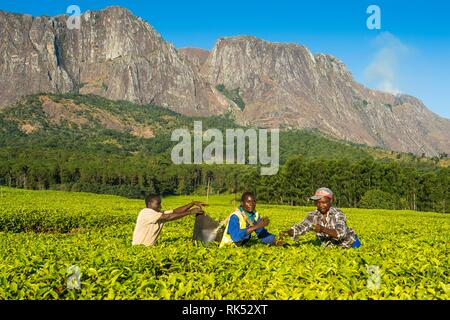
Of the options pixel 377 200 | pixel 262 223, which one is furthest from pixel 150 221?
pixel 377 200

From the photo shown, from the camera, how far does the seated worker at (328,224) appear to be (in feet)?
31.5

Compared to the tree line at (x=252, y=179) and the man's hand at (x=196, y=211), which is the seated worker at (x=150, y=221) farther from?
the tree line at (x=252, y=179)

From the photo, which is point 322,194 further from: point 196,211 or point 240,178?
point 240,178

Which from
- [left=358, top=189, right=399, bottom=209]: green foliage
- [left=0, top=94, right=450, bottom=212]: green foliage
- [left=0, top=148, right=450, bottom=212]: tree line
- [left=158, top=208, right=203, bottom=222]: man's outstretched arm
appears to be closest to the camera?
[left=158, top=208, right=203, bottom=222]: man's outstretched arm

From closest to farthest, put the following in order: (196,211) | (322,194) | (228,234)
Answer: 1. (322,194)
2. (228,234)
3. (196,211)

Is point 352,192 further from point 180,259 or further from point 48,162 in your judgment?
point 180,259

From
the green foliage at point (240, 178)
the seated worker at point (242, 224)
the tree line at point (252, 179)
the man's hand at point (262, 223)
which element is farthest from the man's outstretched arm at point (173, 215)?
the green foliage at point (240, 178)

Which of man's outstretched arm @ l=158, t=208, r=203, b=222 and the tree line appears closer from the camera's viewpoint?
man's outstretched arm @ l=158, t=208, r=203, b=222

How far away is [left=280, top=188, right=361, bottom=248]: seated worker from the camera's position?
961 centimetres

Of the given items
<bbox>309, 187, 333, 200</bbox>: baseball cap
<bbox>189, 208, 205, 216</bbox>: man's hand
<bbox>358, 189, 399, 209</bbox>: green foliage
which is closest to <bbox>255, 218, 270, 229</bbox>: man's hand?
<bbox>309, 187, 333, 200</bbox>: baseball cap

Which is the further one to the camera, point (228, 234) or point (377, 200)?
point (377, 200)

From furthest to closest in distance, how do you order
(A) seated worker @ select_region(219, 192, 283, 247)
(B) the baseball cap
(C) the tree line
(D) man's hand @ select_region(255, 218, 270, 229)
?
(C) the tree line, (A) seated worker @ select_region(219, 192, 283, 247), (D) man's hand @ select_region(255, 218, 270, 229), (B) the baseball cap

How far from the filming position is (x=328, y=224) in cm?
978

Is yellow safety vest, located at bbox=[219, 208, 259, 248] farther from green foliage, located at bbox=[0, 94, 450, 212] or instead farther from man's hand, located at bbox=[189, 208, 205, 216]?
green foliage, located at bbox=[0, 94, 450, 212]
